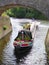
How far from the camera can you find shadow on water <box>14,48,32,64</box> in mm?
22500

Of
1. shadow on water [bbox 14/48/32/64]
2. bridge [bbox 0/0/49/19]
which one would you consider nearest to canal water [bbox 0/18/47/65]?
shadow on water [bbox 14/48/32/64]

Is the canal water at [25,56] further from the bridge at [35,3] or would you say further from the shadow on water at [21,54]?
the bridge at [35,3]

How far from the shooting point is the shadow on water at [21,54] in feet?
73.8

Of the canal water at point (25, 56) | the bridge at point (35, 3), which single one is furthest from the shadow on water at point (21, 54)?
the bridge at point (35, 3)

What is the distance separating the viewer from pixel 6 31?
3628cm

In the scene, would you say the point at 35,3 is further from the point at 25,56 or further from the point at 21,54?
the point at 21,54

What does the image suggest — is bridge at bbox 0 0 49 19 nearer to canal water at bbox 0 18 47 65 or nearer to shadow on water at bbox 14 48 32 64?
canal water at bbox 0 18 47 65

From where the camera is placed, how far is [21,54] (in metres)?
25.4

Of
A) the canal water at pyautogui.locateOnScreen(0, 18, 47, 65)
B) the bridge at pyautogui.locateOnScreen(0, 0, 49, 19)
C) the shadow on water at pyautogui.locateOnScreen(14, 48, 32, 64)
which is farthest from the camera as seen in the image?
the shadow on water at pyautogui.locateOnScreen(14, 48, 32, 64)

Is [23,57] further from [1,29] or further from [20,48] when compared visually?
[1,29]

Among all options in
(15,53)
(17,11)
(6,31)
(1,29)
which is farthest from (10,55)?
(17,11)

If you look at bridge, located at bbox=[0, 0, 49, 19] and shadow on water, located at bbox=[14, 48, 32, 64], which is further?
shadow on water, located at bbox=[14, 48, 32, 64]

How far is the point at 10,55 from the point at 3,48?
296 cm

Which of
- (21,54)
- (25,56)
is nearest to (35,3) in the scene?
(25,56)
